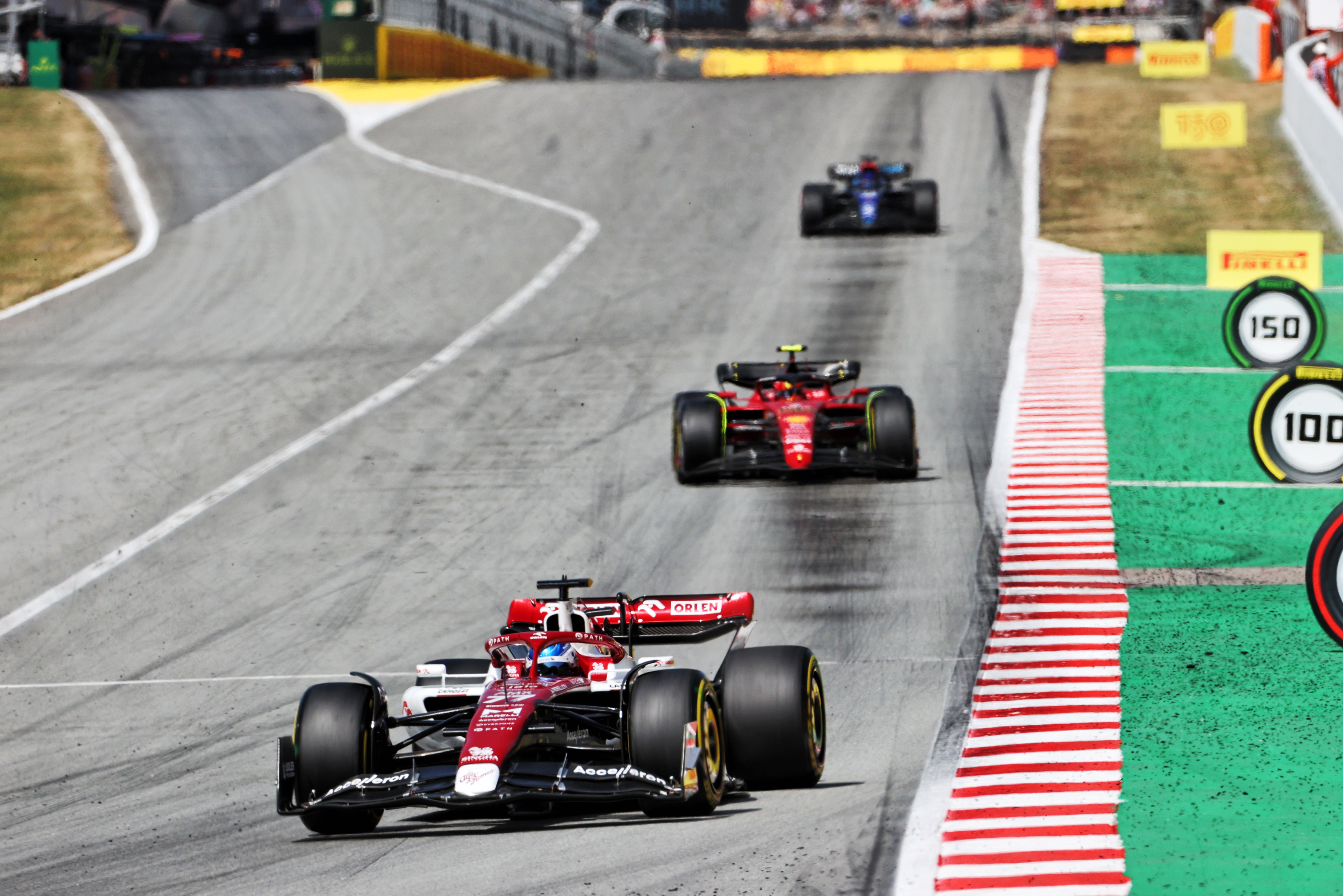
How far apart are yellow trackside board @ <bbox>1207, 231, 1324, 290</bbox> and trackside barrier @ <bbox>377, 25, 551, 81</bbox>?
89.0 feet

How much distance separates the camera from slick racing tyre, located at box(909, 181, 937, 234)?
30.8 m

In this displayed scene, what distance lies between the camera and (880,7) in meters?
71.2

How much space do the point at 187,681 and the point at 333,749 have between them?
479cm

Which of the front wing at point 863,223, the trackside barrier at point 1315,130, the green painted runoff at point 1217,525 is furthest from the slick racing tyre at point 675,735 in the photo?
the trackside barrier at point 1315,130

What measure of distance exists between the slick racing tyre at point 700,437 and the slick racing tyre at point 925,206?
13.1 meters

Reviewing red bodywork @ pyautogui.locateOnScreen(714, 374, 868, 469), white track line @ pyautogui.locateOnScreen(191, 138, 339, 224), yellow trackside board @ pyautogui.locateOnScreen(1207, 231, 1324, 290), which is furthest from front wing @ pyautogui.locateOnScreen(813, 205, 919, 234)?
red bodywork @ pyautogui.locateOnScreen(714, 374, 868, 469)

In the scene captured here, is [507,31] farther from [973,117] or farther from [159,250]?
[159,250]

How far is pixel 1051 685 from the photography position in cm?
1193

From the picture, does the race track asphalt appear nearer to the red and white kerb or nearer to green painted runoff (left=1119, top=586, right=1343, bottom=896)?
the red and white kerb

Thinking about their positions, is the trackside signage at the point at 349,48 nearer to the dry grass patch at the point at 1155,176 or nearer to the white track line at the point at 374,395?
the white track line at the point at 374,395

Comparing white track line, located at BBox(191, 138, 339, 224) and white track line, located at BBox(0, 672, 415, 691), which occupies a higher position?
white track line, located at BBox(191, 138, 339, 224)

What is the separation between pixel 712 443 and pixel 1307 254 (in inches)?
347

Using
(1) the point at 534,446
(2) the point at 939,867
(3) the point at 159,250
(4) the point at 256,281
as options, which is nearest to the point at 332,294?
(4) the point at 256,281

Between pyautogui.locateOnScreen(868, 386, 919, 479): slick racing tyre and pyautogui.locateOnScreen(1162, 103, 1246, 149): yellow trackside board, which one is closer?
pyautogui.locateOnScreen(868, 386, 919, 479): slick racing tyre
